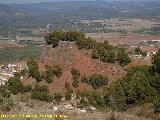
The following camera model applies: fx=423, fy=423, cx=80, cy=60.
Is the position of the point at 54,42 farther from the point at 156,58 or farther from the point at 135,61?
the point at 156,58

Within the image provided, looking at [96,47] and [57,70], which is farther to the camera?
[96,47]

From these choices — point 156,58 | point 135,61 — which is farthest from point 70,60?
point 156,58

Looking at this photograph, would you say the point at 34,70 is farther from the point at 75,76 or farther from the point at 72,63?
the point at 75,76

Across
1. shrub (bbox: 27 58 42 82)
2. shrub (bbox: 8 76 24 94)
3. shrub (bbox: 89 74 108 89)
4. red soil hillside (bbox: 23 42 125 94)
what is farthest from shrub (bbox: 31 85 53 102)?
shrub (bbox: 89 74 108 89)

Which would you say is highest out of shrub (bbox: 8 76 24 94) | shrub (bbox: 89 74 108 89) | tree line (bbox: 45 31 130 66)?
tree line (bbox: 45 31 130 66)

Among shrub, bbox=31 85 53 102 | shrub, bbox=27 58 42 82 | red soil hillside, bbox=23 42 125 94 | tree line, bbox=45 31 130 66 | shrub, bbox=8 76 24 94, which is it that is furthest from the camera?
tree line, bbox=45 31 130 66

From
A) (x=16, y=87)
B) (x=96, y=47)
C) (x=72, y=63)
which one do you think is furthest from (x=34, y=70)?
(x=96, y=47)

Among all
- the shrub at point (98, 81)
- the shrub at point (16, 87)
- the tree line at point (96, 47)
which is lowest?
the shrub at point (16, 87)

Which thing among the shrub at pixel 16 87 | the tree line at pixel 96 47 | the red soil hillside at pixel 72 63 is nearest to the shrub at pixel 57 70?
the red soil hillside at pixel 72 63

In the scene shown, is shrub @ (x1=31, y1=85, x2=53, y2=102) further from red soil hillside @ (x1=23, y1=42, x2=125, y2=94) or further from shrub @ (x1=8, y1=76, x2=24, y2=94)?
red soil hillside @ (x1=23, y1=42, x2=125, y2=94)

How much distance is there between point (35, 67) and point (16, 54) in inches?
3924

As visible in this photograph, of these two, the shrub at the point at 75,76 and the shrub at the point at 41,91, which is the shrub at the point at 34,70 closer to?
the shrub at the point at 41,91

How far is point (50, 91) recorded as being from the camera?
131 ft

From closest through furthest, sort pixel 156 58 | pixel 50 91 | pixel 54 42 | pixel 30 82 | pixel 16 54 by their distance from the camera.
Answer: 1. pixel 156 58
2. pixel 50 91
3. pixel 30 82
4. pixel 54 42
5. pixel 16 54
